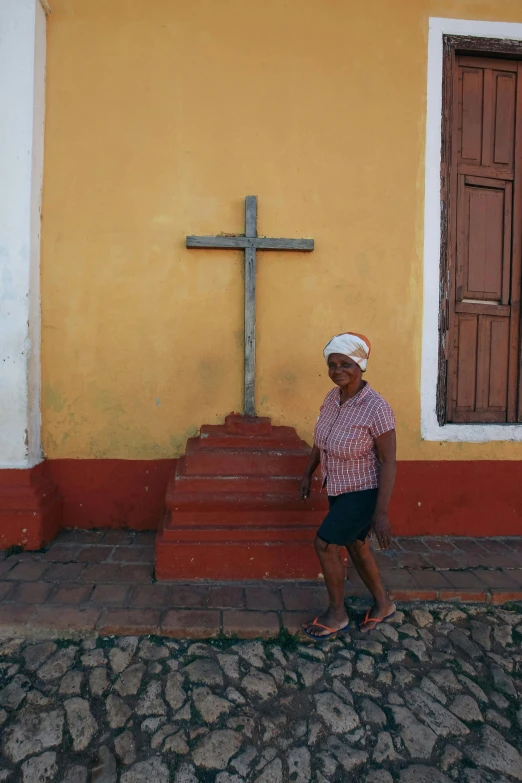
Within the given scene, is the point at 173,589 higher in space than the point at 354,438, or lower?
lower

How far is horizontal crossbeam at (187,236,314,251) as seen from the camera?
3555 millimetres

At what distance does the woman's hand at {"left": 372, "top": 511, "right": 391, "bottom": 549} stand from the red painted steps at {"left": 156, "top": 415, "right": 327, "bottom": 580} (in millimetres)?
671

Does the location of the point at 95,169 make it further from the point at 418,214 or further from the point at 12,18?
the point at 418,214

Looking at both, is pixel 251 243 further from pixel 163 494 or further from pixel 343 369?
pixel 163 494

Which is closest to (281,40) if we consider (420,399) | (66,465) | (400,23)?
(400,23)

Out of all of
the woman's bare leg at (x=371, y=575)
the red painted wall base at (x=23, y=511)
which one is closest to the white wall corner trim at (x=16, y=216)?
the red painted wall base at (x=23, y=511)

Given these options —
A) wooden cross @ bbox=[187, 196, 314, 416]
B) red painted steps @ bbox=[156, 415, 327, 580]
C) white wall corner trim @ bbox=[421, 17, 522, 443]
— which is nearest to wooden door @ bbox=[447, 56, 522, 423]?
white wall corner trim @ bbox=[421, 17, 522, 443]

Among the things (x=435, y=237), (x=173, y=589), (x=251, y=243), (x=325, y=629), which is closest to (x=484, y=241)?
(x=435, y=237)

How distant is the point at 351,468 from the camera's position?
2.49m

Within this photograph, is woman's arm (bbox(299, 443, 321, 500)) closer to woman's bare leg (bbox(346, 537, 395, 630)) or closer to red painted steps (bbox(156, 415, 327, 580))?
red painted steps (bbox(156, 415, 327, 580))

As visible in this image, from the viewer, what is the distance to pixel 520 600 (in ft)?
9.63

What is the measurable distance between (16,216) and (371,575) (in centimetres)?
323

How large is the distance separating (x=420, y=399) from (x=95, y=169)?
117 inches

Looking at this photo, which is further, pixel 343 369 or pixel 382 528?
pixel 343 369
